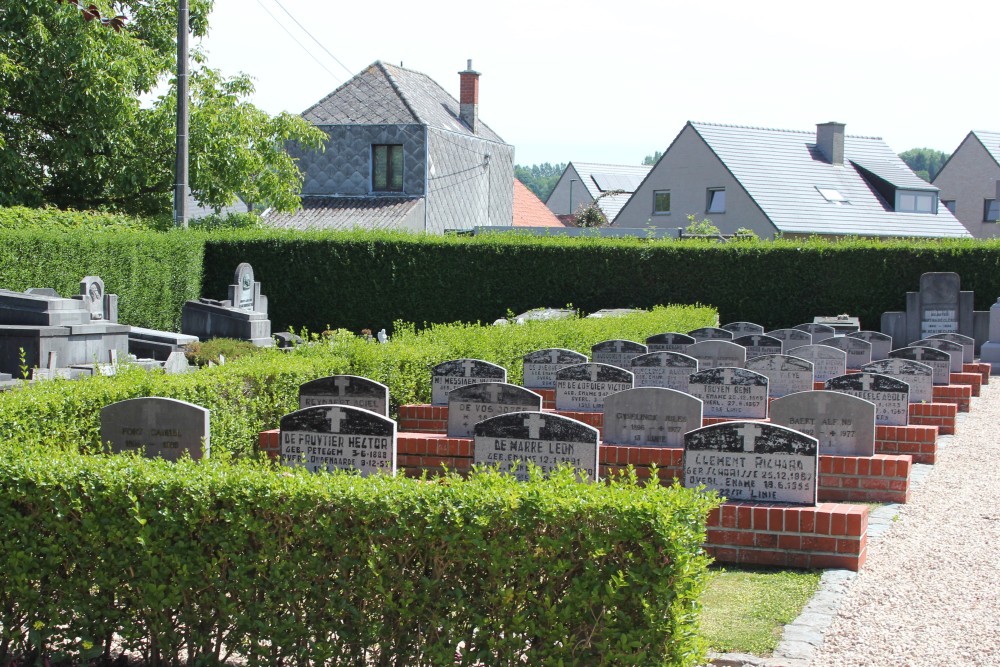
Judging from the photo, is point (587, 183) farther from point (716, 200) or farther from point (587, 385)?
point (587, 385)

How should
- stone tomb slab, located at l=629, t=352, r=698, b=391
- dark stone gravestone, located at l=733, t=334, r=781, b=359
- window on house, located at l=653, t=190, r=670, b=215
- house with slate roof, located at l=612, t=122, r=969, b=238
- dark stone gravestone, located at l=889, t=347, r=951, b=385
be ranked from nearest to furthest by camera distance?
stone tomb slab, located at l=629, t=352, r=698, b=391 < dark stone gravestone, located at l=889, t=347, r=951, b=385 < dark stone gravestone, located at l=733, t=334, r=781, b=359 < house with slate roof, located at l=612, t=122, r=969, b=238 < window on house, located at l=653, t=190, r=670, b=215

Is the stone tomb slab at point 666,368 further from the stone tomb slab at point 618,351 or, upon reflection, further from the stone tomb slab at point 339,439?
the stone tomb slab at point 339,439

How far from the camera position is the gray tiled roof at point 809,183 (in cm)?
3834

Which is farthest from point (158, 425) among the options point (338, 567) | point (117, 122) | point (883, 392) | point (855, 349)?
point (117, 122)

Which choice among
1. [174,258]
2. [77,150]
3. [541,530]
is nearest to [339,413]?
[541,530]

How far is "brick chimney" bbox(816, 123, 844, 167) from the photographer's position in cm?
4194

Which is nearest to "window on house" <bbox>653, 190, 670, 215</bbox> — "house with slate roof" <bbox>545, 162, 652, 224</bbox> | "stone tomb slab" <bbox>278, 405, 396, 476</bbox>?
"house with slate roof" <bbox>545, 162, 652, 224</bbox>

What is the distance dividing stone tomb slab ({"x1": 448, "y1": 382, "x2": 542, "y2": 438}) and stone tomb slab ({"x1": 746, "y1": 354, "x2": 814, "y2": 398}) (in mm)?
3640

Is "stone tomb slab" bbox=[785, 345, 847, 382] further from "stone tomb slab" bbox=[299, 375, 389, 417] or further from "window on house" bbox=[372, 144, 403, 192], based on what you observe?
"window on house" bbox=[372, 144, 403, 192]

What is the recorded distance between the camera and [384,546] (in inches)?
178

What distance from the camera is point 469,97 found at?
39344 mm

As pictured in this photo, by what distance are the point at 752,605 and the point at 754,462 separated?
1.27 metres

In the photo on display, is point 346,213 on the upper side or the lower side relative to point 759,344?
upper

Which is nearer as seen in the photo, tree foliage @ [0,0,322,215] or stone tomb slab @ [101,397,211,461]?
stone tomb slab @ [101,397,211,461]
